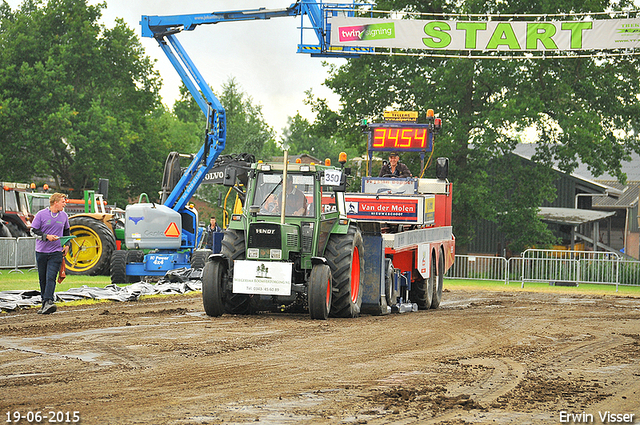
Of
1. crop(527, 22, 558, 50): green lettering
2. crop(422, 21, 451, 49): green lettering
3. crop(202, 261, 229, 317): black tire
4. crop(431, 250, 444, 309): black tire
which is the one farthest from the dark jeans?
crop(527, 22, 558, 50): green lettering

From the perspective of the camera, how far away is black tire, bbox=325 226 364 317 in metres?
12.7

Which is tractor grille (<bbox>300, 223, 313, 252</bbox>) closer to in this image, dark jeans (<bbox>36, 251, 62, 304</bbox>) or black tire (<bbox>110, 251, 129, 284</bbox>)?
dark jeans (<bbox>36, 251, 62, 304</bbox>)

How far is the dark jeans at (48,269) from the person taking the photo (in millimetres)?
12625

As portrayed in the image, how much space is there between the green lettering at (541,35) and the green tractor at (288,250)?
1351 cm

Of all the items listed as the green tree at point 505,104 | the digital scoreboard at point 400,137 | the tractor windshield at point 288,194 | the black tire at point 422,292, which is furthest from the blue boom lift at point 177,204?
the green tree at point 505,104

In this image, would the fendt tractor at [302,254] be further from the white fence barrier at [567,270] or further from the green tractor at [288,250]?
the white fence barrier at [567,270]

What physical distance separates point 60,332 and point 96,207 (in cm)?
1425

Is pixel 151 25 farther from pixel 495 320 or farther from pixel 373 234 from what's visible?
pixel 495 320

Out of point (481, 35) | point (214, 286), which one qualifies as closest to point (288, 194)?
point (214, 286)

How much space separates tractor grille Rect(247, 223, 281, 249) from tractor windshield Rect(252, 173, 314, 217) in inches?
21.8

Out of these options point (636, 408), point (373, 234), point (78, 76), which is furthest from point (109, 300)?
point (78, 76)

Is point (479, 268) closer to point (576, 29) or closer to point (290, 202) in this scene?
point (576, 29)

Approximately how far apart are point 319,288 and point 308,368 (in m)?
3.98

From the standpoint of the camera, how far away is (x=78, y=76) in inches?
1766
